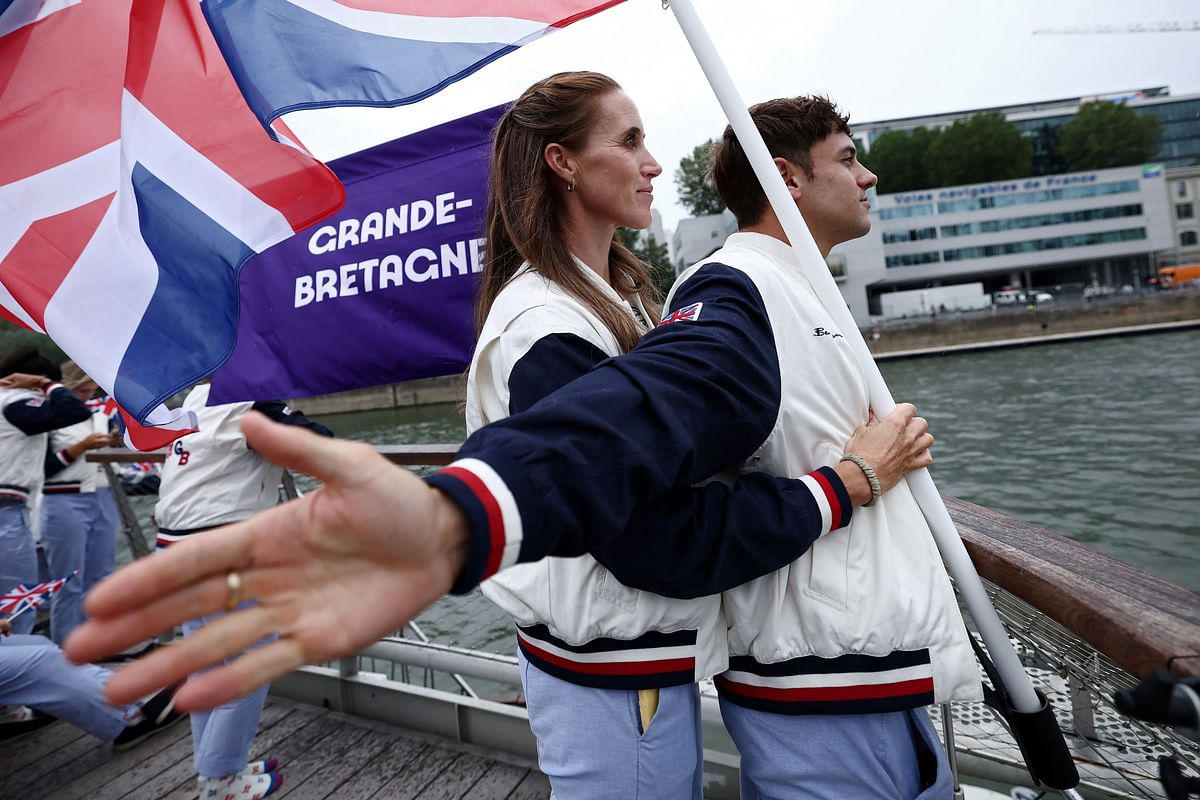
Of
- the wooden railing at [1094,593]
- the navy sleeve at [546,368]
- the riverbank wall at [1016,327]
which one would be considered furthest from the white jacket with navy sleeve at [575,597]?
the riverbank wall at [1016,327]

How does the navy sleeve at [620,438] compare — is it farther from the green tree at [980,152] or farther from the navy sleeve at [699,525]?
the green tree at [980,152]

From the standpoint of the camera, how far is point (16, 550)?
164 inches

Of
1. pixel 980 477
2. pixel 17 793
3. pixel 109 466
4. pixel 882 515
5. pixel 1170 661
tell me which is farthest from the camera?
pixel 980 477

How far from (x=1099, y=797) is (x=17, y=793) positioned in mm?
4155

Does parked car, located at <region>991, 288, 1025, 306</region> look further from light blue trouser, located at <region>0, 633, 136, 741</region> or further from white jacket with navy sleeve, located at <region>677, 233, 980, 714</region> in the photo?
light blue trouser, located at <region>0, 633, 136, 741</region>

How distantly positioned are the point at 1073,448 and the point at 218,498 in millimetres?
17414

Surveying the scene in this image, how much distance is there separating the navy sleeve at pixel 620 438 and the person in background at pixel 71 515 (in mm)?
4942

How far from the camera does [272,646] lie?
668 mm

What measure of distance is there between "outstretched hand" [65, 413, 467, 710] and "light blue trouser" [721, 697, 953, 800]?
0.82 m

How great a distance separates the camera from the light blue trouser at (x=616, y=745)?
50.2 inches

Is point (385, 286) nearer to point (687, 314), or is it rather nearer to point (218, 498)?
point (218, 498)

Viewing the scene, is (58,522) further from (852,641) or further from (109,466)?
(852,641)

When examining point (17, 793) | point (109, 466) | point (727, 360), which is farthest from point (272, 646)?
point (109, 466)

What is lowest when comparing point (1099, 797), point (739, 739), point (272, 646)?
point (1099, 797)
